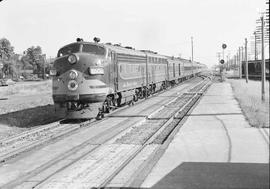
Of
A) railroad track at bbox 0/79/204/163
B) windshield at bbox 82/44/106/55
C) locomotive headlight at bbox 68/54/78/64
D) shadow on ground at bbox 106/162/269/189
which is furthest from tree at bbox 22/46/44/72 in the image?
shadow on ground at bbox 106/162/269/189

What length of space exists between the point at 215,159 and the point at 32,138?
7.17 metres

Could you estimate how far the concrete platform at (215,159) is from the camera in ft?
24.9

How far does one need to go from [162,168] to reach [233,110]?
467 inches

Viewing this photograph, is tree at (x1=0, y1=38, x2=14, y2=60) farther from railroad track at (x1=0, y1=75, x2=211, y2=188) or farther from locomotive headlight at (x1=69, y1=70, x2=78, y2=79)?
locomotive headlight at (x1=69, y1=70, x2=78, y2=79)

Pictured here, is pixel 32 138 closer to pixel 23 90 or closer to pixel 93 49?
pixel 93 49

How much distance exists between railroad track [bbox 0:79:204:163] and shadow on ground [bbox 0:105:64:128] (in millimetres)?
2137

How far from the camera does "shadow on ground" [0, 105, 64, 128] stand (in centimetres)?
1787

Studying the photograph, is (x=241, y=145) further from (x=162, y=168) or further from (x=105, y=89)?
(x=105, y=89)

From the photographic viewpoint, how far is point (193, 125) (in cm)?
1530

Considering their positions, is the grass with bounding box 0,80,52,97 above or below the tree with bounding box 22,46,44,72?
below

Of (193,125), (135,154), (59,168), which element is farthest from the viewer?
(193,125)

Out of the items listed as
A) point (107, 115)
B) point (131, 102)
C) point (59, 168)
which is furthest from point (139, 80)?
point (59, 168)

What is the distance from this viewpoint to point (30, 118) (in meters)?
19.3

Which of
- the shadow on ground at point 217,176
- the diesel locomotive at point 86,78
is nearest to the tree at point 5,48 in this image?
the diesel locomotive at point 86,78
